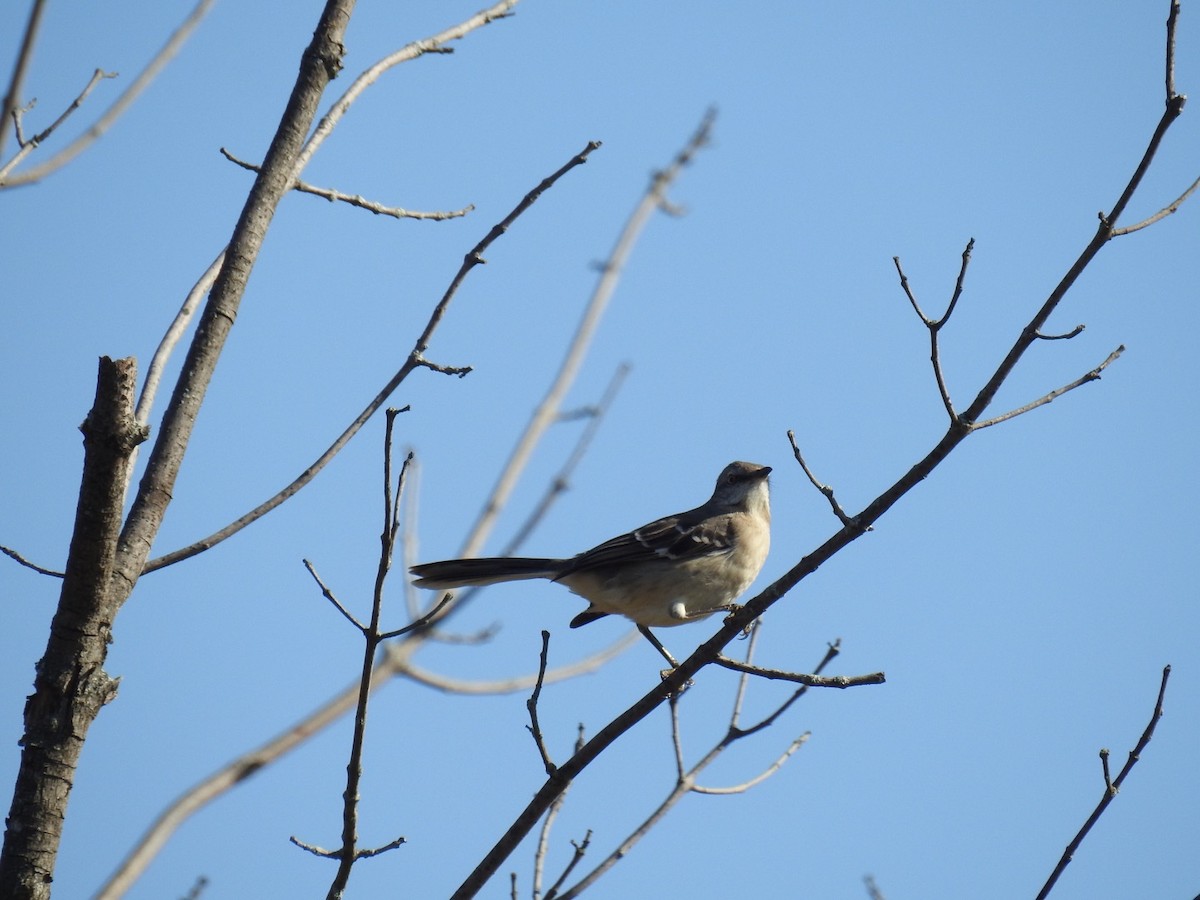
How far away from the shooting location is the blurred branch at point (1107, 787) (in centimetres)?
333

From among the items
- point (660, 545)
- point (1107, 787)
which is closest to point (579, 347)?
point (660, 545)

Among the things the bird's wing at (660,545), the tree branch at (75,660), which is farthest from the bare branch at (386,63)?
the bird's wing at (660,545)

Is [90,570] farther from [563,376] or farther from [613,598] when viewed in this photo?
[613,598]

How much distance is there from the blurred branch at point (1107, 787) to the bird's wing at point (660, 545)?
3481 mm

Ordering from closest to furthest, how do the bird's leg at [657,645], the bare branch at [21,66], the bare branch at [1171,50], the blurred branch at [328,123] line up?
the bare branch at [21,66], the bare branch at [1171,50], the blurred branch at [328,123], the bird's leg at [657,645]

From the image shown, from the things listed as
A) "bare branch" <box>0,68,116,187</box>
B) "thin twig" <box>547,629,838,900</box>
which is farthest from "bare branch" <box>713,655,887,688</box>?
"bare branch" <box>0,68,116,187</box>

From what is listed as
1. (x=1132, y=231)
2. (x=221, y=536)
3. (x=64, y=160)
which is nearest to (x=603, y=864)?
(x=221, y=536)

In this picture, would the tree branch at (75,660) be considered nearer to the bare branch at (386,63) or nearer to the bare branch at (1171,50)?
the bare branch at (386,63)

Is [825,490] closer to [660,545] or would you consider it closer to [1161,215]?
[1161,215]

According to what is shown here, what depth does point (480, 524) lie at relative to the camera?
578 cm

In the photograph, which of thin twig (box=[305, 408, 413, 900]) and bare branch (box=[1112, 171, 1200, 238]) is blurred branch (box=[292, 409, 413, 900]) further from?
bare branch (box=[1112, 171, 1200, 238])

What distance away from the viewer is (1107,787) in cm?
356

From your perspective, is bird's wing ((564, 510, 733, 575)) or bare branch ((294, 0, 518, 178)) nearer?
bare branch ((294, 0, 518, 178))

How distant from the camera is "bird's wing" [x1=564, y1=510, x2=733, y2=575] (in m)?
6.99
